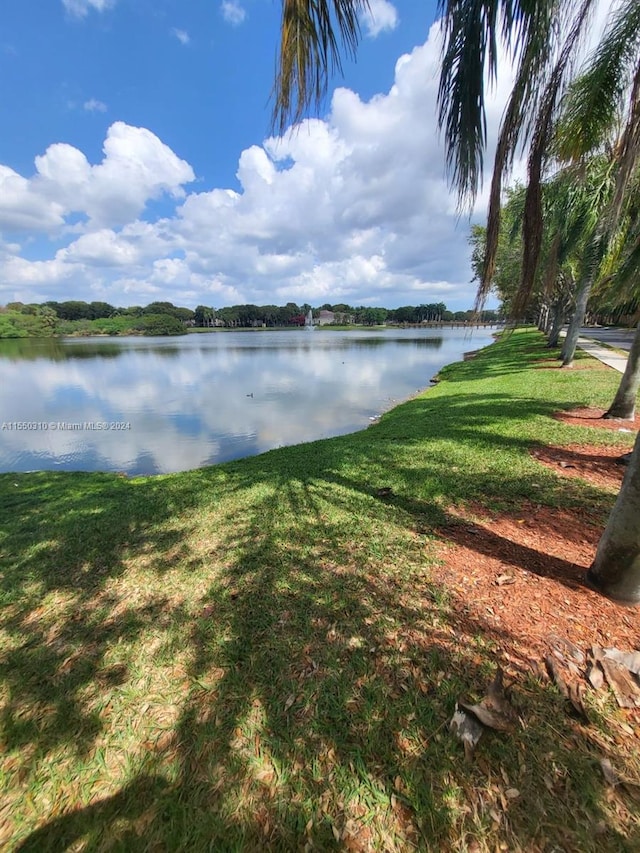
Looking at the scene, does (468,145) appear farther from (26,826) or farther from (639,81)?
(26,826)

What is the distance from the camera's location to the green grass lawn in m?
1.48

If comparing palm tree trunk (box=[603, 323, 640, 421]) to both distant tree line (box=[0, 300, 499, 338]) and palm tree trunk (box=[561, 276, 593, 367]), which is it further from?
distant tree line (box=[0, 300, 499, 338])

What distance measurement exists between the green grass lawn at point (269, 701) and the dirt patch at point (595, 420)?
3.33 metres

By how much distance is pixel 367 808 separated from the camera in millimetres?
1516

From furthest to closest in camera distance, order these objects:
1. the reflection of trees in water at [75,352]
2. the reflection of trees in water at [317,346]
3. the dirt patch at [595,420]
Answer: the reflection of trees in water at [317,346] < the reflection of trees in water at [75,352] < the dirt patch at [595,420]

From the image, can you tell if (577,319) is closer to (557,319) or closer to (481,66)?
(557,319)

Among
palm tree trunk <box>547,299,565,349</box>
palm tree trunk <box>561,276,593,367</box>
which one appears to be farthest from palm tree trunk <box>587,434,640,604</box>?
palm tree trunk <box>547,299,565,349</box>

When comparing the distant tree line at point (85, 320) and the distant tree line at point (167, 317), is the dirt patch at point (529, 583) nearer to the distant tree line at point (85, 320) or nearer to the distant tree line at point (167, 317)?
the distant tree line at point (167, 317)

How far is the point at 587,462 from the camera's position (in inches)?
200

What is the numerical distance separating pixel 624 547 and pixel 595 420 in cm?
589

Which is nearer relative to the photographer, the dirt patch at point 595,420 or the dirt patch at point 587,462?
the dirt patch at point 587,462

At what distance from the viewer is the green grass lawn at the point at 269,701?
148 centimetres

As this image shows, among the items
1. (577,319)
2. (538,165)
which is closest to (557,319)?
(577,319)

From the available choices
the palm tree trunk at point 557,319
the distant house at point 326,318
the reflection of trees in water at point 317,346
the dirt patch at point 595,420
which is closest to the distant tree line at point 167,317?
the distant house at point 326,318
